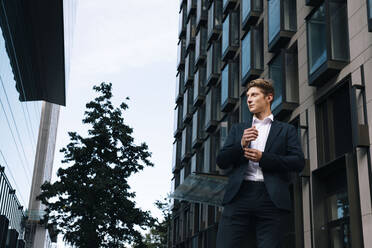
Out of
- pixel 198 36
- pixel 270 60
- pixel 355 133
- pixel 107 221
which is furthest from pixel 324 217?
pixel 198 36

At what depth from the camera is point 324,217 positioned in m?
15.1

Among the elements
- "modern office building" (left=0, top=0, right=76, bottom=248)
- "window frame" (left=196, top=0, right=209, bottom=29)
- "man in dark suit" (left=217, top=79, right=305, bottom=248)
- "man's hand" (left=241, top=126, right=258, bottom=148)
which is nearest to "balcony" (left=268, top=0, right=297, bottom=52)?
"modern office building" (left=0, top=0, right=76, bottom=248)

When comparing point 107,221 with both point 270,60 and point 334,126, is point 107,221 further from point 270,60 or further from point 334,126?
point 334,126

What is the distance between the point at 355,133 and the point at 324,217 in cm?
312

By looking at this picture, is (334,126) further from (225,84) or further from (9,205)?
(9,205)

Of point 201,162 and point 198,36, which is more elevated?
point 198,36

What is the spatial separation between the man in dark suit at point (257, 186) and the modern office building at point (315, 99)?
0.17 metres

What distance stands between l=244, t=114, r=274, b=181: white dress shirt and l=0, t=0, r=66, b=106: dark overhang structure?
22.6 metres

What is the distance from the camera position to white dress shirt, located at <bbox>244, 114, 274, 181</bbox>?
3789mm

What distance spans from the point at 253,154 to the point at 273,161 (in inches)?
6.3

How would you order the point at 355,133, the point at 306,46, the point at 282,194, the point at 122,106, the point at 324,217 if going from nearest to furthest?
the point at 282,194
the point at 355,133
the point at 324,217
the point at 306,46
the point at 122,106

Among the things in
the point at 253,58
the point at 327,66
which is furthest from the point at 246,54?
the point at 327,66

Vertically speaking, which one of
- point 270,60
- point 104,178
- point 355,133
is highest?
point 270,60

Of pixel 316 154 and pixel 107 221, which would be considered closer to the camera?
pixel 316 154
